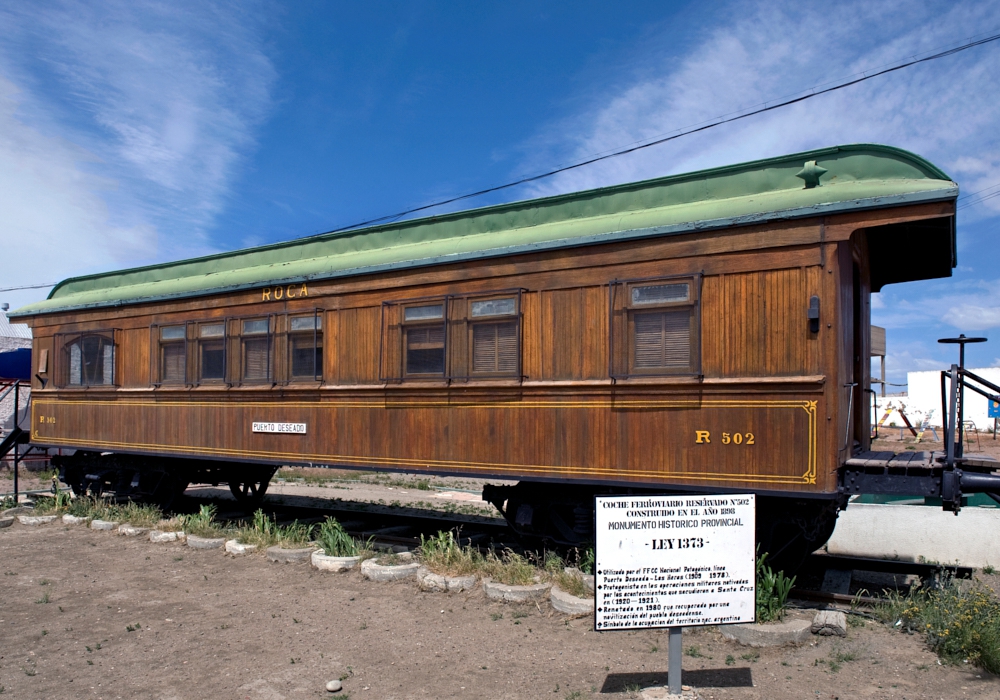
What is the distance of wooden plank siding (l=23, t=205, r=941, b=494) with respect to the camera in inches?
259

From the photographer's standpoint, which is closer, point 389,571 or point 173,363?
point 389,571

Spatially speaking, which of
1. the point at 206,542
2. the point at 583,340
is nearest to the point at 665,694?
the point at 583,340

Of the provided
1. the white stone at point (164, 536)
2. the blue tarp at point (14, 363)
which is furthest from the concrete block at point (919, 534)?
the blue tarp at point (14, 363)

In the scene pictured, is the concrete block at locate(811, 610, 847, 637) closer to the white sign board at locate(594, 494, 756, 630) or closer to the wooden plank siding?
the wooden plank siding

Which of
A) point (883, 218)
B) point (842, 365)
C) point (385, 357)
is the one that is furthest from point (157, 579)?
point (883, 218)

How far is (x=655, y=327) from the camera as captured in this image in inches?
289

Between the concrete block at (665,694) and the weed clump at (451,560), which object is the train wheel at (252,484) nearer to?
the weed clump at (451,560)

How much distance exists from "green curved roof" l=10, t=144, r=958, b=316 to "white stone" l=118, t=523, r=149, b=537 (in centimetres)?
336

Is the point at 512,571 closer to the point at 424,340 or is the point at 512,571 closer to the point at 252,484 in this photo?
the point at 424,340

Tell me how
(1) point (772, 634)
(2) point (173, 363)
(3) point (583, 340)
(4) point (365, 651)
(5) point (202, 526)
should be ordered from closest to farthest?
(1) point (772, 634), (4) point (365, 651), (3) point (583, 340), (5) point (202, 526), (2) point (173, 363)

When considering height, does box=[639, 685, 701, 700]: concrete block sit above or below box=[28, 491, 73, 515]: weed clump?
above

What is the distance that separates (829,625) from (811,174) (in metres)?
3.79

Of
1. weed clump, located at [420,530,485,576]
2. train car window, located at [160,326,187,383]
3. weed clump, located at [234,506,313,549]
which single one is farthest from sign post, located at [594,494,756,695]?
train car window, located at [160,326,187,383]

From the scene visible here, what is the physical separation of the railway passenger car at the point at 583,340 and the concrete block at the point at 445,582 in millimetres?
1152
